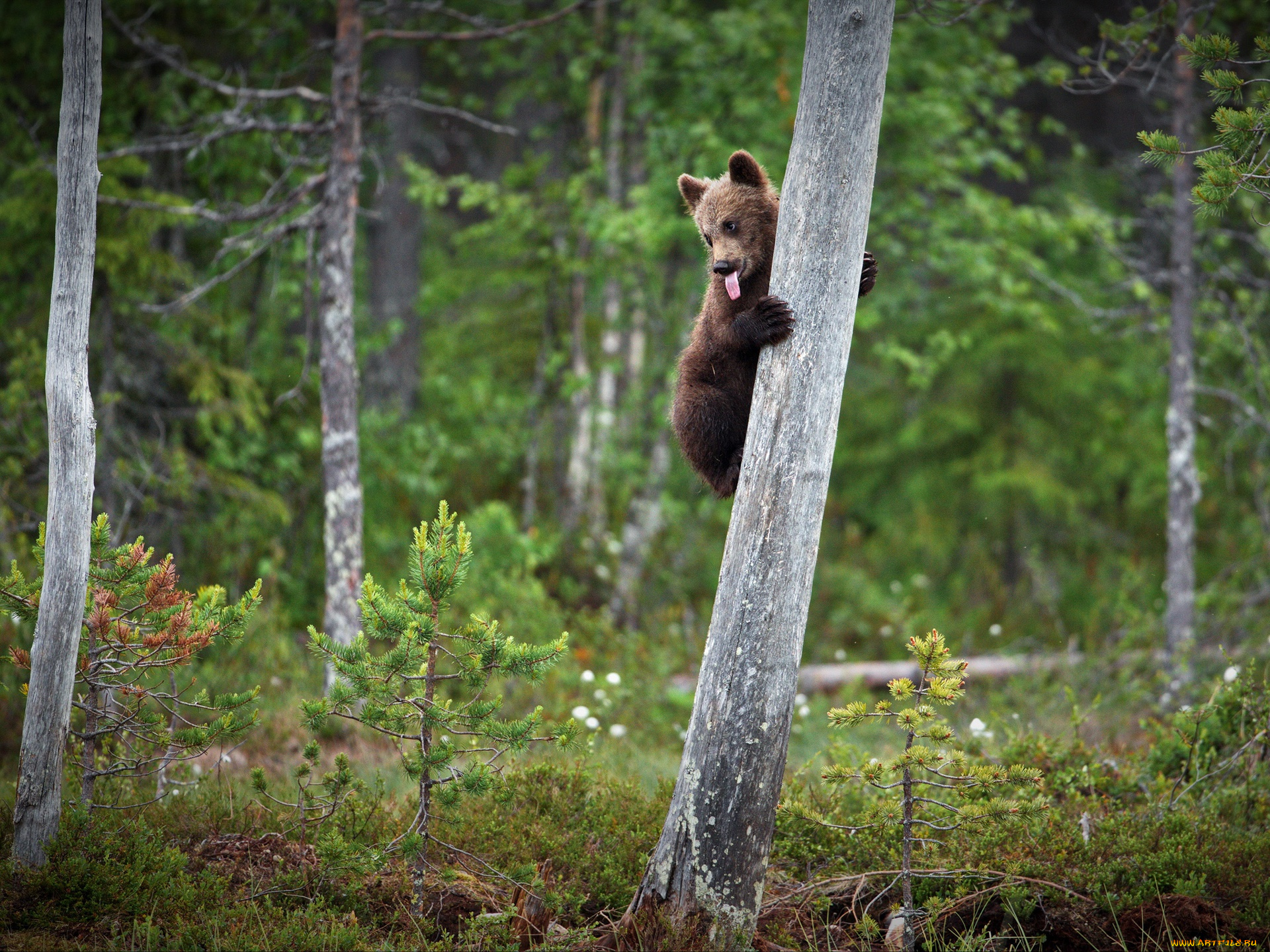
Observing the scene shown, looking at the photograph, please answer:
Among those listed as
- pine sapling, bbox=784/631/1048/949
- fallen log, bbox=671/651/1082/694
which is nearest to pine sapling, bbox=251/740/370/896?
pine sapling, bbox=784/631/1048/949

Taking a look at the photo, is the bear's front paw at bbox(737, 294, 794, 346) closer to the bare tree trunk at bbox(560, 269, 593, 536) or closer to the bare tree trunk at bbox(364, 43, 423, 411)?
the bare tree trunk at bbox(560, 269, 593, 536)

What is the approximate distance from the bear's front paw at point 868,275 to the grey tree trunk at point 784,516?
54cm

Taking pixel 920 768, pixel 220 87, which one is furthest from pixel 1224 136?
pixel 220 87

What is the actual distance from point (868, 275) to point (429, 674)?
9.24 ft

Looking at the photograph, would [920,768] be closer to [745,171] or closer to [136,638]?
[745,171]

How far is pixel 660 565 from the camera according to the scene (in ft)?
39.9

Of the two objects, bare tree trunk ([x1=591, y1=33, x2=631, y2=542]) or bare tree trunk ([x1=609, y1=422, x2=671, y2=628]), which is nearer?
bare tree trunk ([x1=609, y1=422, x2=671, y2=628])

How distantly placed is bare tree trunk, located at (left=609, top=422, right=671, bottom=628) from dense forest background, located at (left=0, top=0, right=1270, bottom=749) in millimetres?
45

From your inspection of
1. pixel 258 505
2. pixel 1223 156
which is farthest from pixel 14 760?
pixel 1223 156

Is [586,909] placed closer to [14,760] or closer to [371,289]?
[14,760]

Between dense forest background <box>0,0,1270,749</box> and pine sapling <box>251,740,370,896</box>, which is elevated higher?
dense forest background <box>0,0,1270,749</box>

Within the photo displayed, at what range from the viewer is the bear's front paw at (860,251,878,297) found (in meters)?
4.58

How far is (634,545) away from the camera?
1123 centimetres

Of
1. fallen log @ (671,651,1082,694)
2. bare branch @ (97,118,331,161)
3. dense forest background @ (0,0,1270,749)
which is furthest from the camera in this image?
fallen log @ (671,651,1082,694)
